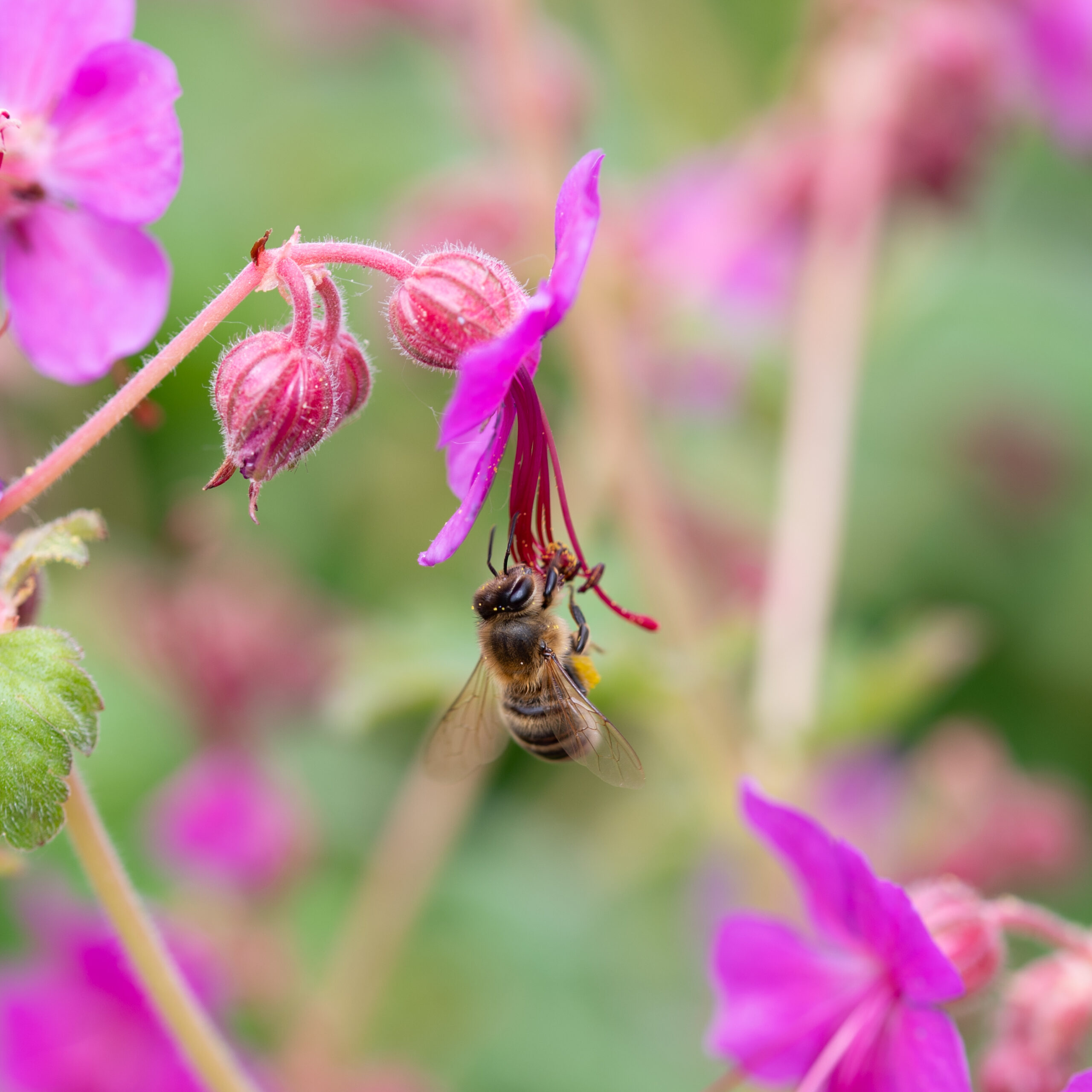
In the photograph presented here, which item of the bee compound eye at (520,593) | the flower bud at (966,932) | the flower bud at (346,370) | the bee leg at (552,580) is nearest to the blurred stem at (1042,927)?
the flower bud at (966,932)

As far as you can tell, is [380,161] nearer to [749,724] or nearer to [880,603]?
[880,603]

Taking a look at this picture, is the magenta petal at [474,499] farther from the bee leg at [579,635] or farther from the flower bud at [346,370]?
the bee leg at [579,635]

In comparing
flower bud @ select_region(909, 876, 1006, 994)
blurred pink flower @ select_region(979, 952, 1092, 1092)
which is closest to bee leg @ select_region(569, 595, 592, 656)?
flower bud @ select_region(909, 876, 1006, 994)

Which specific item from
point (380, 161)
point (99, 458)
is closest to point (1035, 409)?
point (380, 161)

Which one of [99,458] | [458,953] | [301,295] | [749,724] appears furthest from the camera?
[99,458]

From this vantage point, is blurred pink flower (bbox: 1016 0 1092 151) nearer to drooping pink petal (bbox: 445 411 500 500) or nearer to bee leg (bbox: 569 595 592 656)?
bee leg (bbox: 569 595 592 656)

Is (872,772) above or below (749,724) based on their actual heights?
below

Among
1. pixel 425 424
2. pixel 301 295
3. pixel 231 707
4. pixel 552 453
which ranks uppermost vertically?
pixel 301 295

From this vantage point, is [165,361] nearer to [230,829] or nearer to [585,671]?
[585,671]
